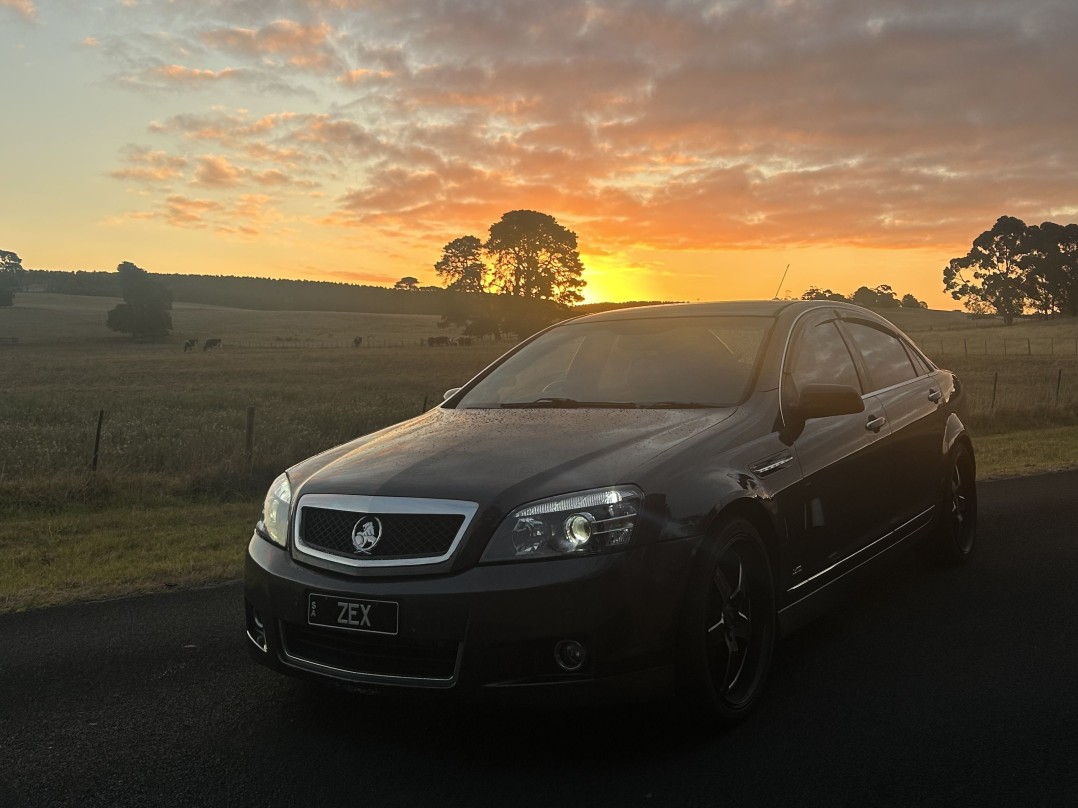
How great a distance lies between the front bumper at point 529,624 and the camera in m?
3.18

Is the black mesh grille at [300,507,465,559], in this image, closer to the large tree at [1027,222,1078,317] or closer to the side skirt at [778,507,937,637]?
the side skirt at [778,507,937,637]

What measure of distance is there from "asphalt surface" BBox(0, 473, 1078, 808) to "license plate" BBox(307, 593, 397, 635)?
16.2 inches

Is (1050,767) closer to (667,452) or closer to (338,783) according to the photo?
(667,452)

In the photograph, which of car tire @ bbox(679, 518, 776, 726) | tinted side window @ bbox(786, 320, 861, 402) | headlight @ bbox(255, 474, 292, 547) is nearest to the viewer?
car tire @ bbox(679, 518, 776, 726)

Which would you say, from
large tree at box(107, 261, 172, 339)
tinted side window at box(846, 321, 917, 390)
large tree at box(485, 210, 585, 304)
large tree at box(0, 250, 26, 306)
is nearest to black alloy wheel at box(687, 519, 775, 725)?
tinted side window at box(846, 321, 917, 390)

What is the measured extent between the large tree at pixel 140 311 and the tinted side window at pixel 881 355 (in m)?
74.7

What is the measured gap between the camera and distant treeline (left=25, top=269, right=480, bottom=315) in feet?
376

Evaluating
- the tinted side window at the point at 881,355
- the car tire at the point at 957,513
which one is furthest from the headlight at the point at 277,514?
the car tire at the point at 957,513

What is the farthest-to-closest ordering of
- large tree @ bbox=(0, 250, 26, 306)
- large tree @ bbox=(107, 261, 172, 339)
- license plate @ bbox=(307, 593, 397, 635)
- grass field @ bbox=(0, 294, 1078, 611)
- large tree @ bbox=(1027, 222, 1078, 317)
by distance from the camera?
1. large tree @ bbox=(0, 250, 26, 306)
2. large tree @ bbox=(1027, 222, 1078, 317)
3. large tree @ bbox=(107, 261, 172, 339)
4. grass field @ bbox=(0, 294, 1078, 611)
5. license plate @ bbox=(307, 593, 397, 635)

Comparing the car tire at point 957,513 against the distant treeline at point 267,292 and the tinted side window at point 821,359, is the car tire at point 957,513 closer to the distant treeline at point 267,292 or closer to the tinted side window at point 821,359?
the tinted side window at point 821,359

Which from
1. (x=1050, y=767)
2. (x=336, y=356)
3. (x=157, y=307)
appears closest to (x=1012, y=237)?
(x=336, y=356)

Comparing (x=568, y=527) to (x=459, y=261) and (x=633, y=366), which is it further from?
(x=459, y=261)

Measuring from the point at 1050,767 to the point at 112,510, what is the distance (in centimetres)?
909

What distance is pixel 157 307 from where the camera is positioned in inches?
2995
